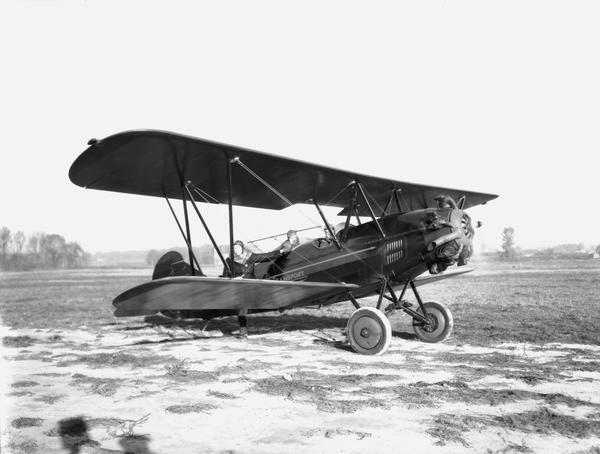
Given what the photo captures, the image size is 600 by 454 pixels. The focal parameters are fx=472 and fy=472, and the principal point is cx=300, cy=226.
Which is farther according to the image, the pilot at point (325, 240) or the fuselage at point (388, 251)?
the pilot at point (325, 240)

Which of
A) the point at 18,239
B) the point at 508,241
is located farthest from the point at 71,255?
the point at 508,241

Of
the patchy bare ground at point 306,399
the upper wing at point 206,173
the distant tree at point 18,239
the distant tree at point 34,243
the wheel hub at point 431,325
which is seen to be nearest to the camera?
the patchy bare ground at point 306,399

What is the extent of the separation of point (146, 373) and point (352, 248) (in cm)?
394

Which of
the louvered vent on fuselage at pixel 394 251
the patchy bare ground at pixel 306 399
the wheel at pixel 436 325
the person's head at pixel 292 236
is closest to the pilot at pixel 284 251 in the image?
the person's head at pixel 292 236

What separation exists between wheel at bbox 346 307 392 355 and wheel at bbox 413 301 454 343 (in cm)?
162

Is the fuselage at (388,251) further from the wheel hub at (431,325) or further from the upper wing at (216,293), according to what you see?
the wheel hub at (431,325)

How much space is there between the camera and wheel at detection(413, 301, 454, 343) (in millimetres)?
A: 8484

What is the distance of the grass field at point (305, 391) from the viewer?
3744mm

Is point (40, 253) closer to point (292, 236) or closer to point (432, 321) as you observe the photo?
point (292, 236)

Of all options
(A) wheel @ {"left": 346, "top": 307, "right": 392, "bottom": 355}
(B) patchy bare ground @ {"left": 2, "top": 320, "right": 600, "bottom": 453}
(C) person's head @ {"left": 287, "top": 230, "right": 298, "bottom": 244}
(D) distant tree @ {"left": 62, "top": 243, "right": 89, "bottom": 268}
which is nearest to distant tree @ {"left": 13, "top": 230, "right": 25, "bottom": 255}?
(D) distant tree @ {"left": 62, "top": 243, "right": 89, "bottom": 268}

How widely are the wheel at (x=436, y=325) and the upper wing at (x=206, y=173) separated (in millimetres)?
2491

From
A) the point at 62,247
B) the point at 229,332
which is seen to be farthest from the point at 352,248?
the point at 62,247

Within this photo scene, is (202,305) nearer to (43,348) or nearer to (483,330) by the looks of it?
(43,348)

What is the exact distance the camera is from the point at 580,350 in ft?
23.5
